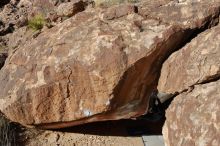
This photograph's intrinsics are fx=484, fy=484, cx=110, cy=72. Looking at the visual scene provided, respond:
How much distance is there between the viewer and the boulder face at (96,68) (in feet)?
22.0

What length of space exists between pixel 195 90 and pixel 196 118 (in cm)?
45

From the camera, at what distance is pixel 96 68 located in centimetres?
673

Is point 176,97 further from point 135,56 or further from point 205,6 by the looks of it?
point 205,6

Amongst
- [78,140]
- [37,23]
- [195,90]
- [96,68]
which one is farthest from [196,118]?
[37,23]

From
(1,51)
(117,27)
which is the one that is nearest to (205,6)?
(117,27)

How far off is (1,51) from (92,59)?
2941 mm

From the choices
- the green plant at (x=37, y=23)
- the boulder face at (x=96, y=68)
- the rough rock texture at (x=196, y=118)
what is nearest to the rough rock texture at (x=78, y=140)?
the boulder face at (x=96, y=68)

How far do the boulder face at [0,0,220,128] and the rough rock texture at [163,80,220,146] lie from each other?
34.5 inches

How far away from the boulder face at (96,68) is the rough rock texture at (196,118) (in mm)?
876

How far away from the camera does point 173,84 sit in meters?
6.49

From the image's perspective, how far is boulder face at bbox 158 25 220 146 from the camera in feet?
18.3

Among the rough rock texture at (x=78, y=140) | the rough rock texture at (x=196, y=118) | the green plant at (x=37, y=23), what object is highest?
the green plant at (x=37, y=23)

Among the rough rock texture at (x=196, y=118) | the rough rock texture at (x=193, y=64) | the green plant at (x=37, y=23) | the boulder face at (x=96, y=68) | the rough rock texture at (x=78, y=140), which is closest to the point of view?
the rough rock texture at (x=196, y=118)

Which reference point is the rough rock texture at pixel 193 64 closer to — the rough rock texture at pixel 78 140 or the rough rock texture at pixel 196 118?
the rough rock texture at pixel 196 118
